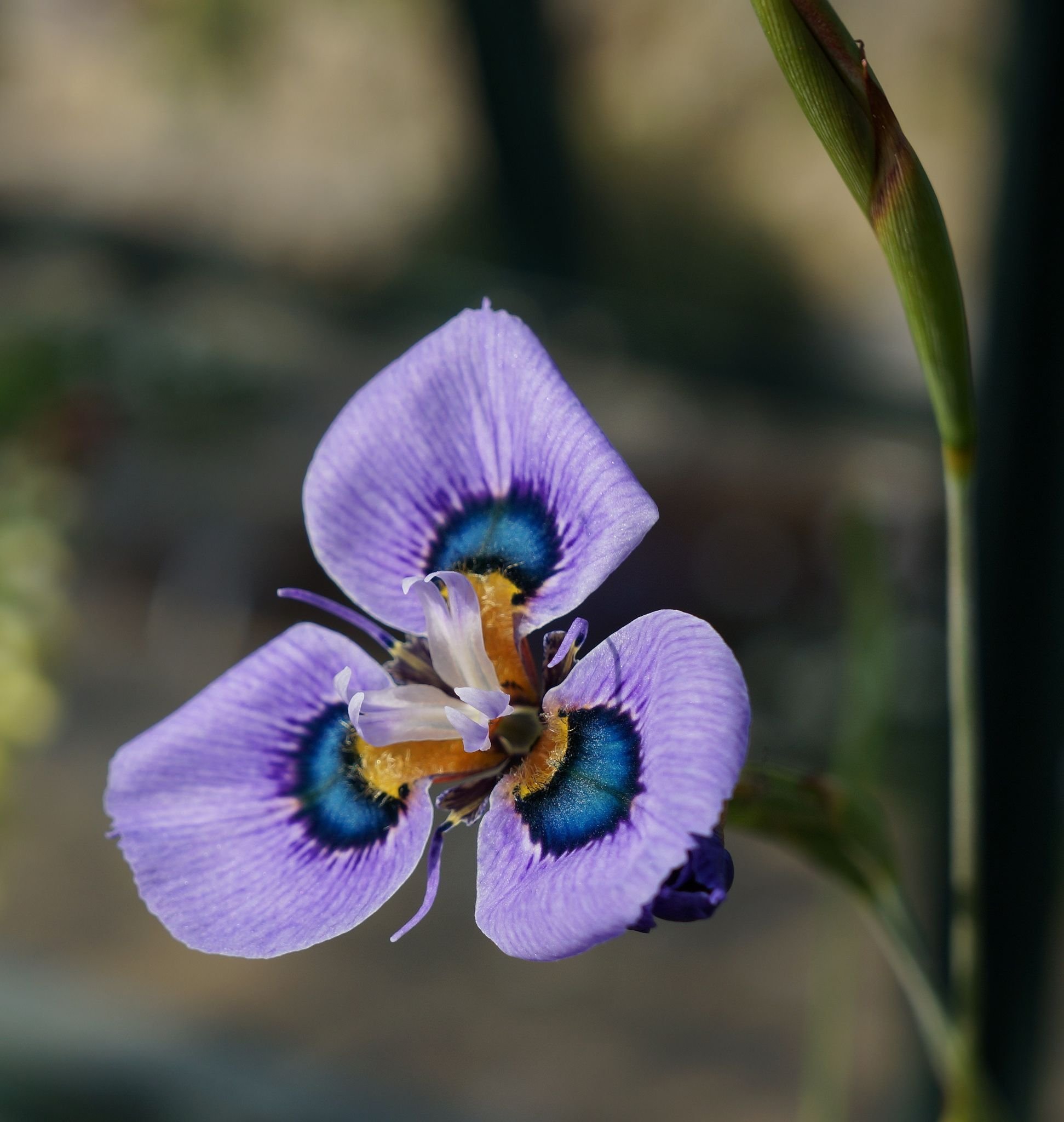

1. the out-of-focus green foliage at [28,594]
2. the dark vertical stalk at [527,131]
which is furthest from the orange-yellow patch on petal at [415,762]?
the dark vertical stalk at [527,131]

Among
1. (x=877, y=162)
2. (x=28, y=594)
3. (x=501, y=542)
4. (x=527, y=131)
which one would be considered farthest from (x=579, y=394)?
(x=877, y=162)

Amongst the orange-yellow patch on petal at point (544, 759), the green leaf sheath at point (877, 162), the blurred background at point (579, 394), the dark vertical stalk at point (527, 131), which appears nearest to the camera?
the green leaf sheath at point (877, 162)

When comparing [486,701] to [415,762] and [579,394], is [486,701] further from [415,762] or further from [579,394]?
[579,394]

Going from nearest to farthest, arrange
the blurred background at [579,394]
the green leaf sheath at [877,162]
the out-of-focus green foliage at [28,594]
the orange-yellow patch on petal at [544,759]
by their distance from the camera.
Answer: the green leaf sheath at [877,162]
the orange-yellow patch on petal at [544,759]
the blurred background at [579,394]
the out-of-focus green foliage at [28,594]

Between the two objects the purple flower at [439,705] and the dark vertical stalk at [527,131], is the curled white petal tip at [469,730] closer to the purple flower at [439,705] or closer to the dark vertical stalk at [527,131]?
the purple flower at [439,705]

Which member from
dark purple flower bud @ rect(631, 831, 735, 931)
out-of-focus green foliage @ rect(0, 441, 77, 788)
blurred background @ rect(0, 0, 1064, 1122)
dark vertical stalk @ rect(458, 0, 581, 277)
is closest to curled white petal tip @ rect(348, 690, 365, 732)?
dark purple flower bud @ rect(631, 831, 735, 931)

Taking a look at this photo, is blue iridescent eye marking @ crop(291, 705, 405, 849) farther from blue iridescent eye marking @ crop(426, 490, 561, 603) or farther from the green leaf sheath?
the green leaf sheath

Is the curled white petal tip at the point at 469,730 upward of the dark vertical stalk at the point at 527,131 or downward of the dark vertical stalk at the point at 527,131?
downward
